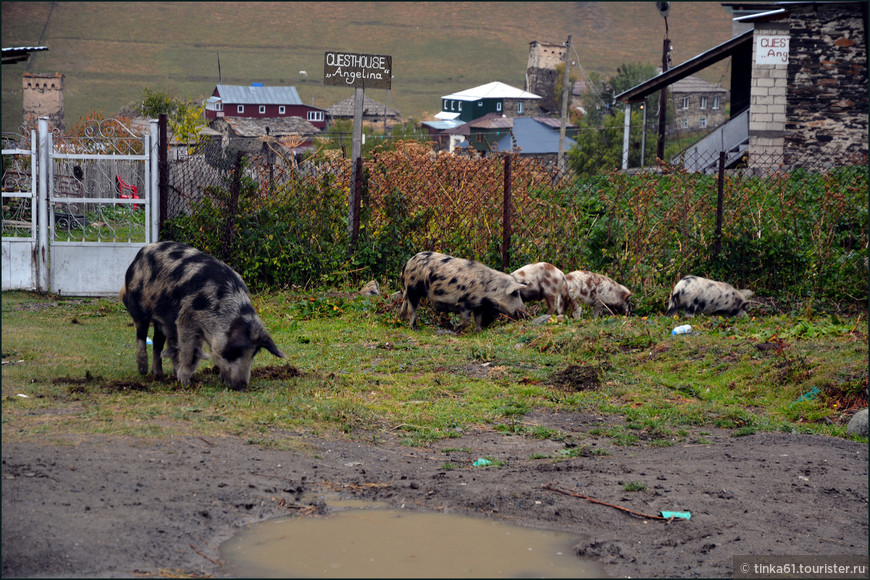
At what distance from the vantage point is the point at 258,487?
4.99 m

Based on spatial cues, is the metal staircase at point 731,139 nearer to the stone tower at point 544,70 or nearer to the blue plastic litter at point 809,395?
the blue plastic litter at point 809,395

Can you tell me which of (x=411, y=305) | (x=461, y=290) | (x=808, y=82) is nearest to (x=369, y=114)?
(x=808, y=82)

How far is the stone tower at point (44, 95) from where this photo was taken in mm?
42731

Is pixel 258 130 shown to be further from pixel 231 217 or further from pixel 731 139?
pixel 231 217

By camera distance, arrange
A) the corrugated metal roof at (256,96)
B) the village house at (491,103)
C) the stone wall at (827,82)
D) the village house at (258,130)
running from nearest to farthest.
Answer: the stone wall at (827,82) → the village house at (258,130) → the corrugated metal roof at (256,96) → the village house at (491,103)

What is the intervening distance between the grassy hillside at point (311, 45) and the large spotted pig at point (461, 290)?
5341 cm

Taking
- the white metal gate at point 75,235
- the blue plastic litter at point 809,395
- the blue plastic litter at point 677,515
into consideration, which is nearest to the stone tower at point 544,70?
the white metal gate at point 75,235

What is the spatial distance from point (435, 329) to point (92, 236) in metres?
5.08

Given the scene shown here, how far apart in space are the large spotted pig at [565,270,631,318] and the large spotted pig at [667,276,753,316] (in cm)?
67

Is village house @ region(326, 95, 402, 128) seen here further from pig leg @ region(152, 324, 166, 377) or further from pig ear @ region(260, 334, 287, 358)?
pig ear @ region(260, 334, 287, 358)

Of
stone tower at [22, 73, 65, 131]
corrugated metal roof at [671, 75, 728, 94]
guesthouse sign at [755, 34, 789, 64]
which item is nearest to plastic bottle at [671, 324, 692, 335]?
guesthouse sign at [755, 34, 789, 64]

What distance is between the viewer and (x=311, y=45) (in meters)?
106

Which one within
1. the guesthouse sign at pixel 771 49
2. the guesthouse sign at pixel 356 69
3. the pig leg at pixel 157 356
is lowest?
the pig leg at pixel 157 356

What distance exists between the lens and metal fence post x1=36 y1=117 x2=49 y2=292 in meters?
11.7
